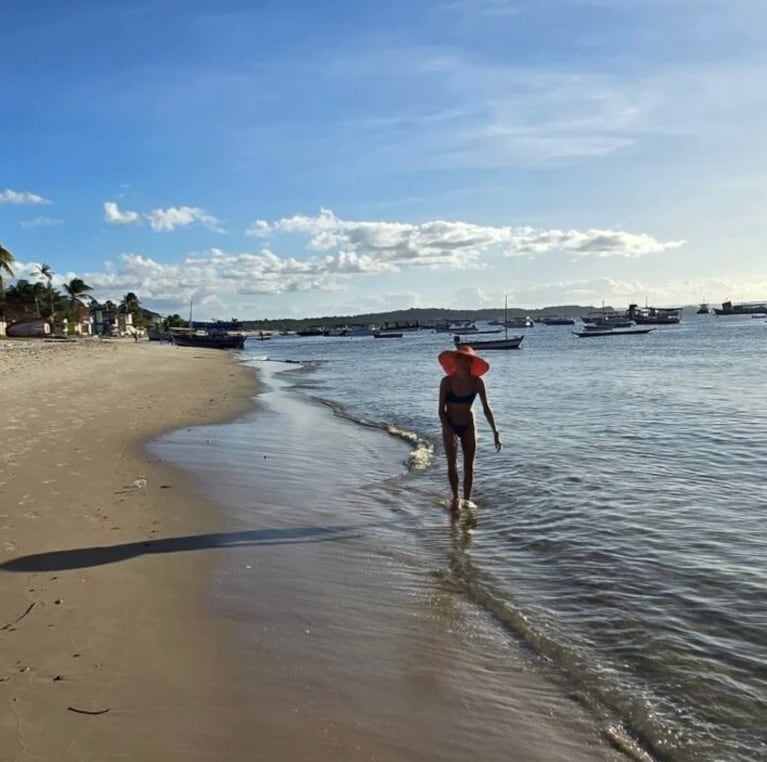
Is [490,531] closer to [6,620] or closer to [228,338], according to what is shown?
[6,620]

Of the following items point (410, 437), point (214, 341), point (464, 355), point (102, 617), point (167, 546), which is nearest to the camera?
point (102, 617)

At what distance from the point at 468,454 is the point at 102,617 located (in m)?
5.15

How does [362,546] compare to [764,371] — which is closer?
[362,546]

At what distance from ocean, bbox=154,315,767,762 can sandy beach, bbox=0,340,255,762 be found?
1.78ft

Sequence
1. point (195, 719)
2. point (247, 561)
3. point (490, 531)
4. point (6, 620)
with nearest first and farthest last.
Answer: point (195, 719) → point (6, 620) → point (247, 561) → point (490, 531)

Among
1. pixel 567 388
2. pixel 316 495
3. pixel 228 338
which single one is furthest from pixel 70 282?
pixel 316 495

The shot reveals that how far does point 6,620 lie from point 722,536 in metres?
6.76

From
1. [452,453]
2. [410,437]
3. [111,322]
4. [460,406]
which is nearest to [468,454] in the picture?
[452,453]

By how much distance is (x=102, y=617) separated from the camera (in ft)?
16.1

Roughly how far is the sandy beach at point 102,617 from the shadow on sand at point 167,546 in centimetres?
4

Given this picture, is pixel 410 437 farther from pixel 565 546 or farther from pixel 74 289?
pixel 74 289

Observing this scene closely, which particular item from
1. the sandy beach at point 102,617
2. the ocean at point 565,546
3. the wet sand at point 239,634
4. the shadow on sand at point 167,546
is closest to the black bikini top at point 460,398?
the ocean at point 565,546

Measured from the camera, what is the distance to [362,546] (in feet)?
23.4

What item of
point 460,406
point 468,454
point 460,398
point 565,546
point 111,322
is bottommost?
point 565,546
